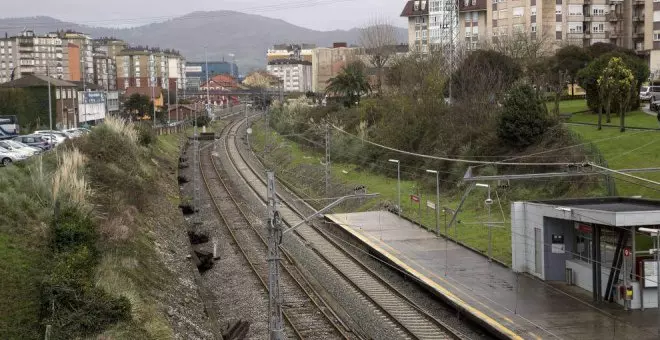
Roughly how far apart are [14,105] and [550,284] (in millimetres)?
50853

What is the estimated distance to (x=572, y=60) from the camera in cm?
5206

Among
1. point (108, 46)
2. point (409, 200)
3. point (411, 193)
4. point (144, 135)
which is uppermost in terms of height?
point (108, 46)

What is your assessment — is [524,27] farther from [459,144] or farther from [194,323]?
[194,323]

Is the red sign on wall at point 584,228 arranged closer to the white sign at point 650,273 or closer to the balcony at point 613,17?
the white sign at point 650,273

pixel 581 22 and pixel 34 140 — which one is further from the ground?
pixel 581 22

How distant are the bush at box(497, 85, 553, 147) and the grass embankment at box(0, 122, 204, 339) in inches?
590

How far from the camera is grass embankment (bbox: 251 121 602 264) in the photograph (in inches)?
1034

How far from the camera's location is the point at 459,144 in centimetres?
3791

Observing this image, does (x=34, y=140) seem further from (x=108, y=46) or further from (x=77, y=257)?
(x=108, y=46)

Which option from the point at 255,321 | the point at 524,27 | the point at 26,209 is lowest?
the point at 255,321

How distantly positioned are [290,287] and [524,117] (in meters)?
15.1

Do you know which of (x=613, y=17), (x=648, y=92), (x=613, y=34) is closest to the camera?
(x=648, y=92)

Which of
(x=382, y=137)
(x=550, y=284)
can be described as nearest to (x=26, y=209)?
(x=550, y=284)

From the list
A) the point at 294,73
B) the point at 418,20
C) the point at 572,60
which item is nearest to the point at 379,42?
the point at 418,20
